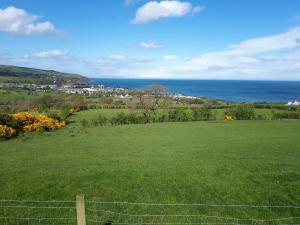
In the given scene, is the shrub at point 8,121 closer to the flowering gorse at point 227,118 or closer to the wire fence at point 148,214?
the wire fence at point 148,214

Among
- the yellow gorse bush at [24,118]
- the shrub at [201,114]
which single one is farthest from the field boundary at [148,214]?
the shrub at [201,114]

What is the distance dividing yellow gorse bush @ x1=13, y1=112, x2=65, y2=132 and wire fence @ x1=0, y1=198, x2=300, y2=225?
48146 mm

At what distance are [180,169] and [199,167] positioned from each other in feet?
4.69

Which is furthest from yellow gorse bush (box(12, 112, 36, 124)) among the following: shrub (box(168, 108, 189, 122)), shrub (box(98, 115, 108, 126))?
shrub (box(168, 108, 189, 122))

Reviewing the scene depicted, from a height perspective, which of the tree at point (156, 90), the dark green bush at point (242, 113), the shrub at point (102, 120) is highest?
the tree at point (156, 90)

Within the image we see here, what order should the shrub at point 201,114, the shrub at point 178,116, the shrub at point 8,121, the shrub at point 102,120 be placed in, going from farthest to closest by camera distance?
the shrub at point 201,114 → the shrub at point 178,116 → the shrub at point 102,120 → the shrub at point 8,121

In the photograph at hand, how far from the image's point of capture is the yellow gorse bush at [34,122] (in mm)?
57228

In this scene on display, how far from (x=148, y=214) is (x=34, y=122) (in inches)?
2099

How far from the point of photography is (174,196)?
13562 mm

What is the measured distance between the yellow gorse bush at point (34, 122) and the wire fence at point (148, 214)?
A: 48.1 metres

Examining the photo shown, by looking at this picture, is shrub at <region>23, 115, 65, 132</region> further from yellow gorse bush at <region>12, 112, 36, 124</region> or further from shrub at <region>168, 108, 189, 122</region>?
shrub at <region>168, 108, 189, 122</region>

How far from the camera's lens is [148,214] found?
37.5ft

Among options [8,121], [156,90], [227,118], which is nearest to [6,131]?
[8,121]

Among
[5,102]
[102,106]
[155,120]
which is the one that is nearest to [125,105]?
[102,106]
